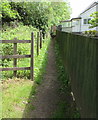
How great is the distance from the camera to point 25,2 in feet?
64.7

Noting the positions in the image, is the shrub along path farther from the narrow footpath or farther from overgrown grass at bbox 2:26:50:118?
overgrown grass at bbox 2:26:50:118

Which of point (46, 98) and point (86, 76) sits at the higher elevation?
point (86, 76)

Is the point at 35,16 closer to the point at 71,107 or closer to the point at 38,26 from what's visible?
the point at 38,26

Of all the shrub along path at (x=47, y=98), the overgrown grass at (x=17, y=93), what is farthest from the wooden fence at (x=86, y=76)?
the overgrown grass at (x=17, y=93)

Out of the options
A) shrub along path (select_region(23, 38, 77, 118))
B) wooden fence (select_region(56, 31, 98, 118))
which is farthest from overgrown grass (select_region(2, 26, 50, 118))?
wooden fence (select_region(56, 31, 98, 118))

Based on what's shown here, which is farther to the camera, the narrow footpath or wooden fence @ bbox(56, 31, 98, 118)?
the narrow footpath

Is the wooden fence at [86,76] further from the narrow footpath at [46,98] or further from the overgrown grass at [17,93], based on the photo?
the overgrown grass at [17,93]

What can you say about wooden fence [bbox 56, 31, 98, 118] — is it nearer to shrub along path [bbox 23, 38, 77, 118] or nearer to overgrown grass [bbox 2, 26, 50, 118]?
shrub along path [bbox 23, 38, 77, 118]

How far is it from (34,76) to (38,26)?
1537 cm

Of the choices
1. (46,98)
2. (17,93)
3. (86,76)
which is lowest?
(46,98)

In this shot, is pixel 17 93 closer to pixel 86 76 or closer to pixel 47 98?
pixel 47 98

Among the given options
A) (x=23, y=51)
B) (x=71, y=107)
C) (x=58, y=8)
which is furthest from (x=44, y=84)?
(x=58, y=8)

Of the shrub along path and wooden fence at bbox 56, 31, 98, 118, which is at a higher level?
wooden fence at bbox 56, 31, 98, 118

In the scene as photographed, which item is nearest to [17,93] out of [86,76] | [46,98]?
[46,98]
